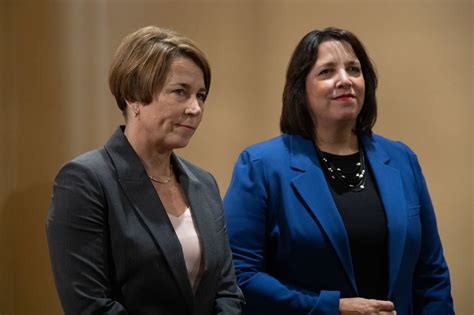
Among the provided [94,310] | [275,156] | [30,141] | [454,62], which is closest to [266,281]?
[275,156]

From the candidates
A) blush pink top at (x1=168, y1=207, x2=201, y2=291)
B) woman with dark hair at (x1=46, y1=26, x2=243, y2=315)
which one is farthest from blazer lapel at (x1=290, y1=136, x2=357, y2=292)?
blush pink top at (x1=168, y1=207, x2=201, y2=291)

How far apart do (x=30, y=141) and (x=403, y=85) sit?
181 cm

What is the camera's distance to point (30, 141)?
10.9 feet

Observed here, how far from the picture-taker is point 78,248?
163cm

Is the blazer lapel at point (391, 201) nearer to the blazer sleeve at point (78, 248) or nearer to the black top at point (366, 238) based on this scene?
the black top at point (366, 238)

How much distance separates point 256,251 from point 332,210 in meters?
0.28

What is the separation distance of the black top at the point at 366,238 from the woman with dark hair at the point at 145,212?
20.5 inches

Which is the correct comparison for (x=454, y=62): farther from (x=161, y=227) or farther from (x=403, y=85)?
(x=161, y=227)

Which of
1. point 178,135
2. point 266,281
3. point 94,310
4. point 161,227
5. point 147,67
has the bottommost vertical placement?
point 266,281

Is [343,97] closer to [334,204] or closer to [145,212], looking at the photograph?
[334,204]

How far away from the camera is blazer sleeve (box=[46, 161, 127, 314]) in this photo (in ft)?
5.33

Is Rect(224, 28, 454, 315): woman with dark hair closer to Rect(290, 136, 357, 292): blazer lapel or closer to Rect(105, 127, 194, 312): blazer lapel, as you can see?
Rect(290, 136, 357, 292): blazer lapel

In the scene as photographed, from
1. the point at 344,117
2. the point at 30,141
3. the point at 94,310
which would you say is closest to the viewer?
the point at 94,310

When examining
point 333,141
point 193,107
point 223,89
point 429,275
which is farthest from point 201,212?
point 223,89
